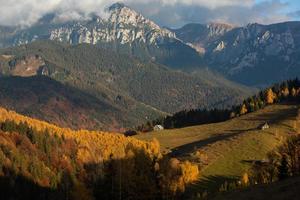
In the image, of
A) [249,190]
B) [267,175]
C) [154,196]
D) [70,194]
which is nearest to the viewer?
[249,190]

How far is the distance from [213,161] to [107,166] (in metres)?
37.6

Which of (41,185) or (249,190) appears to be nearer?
(249,190)

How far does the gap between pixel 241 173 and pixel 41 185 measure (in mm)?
65458

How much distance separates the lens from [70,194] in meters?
175

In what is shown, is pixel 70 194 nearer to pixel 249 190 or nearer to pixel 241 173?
pixel 241 173

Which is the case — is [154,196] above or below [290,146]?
below

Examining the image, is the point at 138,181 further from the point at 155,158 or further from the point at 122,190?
the point at 155,158

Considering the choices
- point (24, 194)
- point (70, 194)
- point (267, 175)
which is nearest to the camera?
point (267, 175)

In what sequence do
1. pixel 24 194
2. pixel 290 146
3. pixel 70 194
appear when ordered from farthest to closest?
1. pixel 24 194
2. pixel 70 194
3. pixel 290 146

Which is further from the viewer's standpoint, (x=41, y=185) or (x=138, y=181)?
(x=41, y=185)

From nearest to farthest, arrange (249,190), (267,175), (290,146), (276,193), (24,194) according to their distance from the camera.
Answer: (276,193) → (249,190) → (290,146) → (267,175) → (24,194)

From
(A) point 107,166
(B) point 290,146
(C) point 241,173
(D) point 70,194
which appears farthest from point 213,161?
(B) point 290,146

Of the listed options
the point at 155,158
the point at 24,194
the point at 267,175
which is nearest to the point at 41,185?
the point at 24,194

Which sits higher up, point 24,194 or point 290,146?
point 290,146
